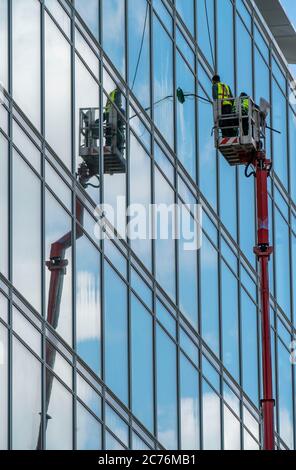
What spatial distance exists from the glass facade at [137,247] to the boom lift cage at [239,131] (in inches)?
123

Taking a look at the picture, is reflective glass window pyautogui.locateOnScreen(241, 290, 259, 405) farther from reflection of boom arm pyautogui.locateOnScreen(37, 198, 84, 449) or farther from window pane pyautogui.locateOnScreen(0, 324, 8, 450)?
window pane pyautogui.locateOnScreen(0, 324, 8, 450)

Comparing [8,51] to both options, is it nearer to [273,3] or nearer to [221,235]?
[221,235]

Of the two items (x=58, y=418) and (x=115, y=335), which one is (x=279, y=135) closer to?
(x=115, y=335)

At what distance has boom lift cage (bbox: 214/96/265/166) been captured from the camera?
111 feet

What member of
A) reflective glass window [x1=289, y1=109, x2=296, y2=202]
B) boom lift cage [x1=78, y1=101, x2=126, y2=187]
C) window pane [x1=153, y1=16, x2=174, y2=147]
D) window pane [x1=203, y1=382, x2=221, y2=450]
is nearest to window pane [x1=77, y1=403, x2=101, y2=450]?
boom lift cage [x1=78, y1=101, x2=126, y2=187]

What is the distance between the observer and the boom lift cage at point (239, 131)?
3381cm

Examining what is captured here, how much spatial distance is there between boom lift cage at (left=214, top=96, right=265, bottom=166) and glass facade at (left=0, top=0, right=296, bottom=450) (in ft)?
10.3

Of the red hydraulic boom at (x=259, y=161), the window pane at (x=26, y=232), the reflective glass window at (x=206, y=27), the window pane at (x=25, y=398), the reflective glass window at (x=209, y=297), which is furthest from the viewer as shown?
the reflective glass window at (x=206, y=27)

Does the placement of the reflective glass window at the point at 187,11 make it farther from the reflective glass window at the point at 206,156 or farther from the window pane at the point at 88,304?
the window pane at the point at 88,304

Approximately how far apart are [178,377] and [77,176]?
22.9 feet

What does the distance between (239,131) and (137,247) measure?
523cm

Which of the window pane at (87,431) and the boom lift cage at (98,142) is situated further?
the boom lift cage at (98,142)

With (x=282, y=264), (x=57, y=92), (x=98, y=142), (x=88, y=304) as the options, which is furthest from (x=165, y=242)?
(x=282, y=264)

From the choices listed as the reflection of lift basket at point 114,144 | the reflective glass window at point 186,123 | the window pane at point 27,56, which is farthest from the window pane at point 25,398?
the reflective glass window at point 186,123
